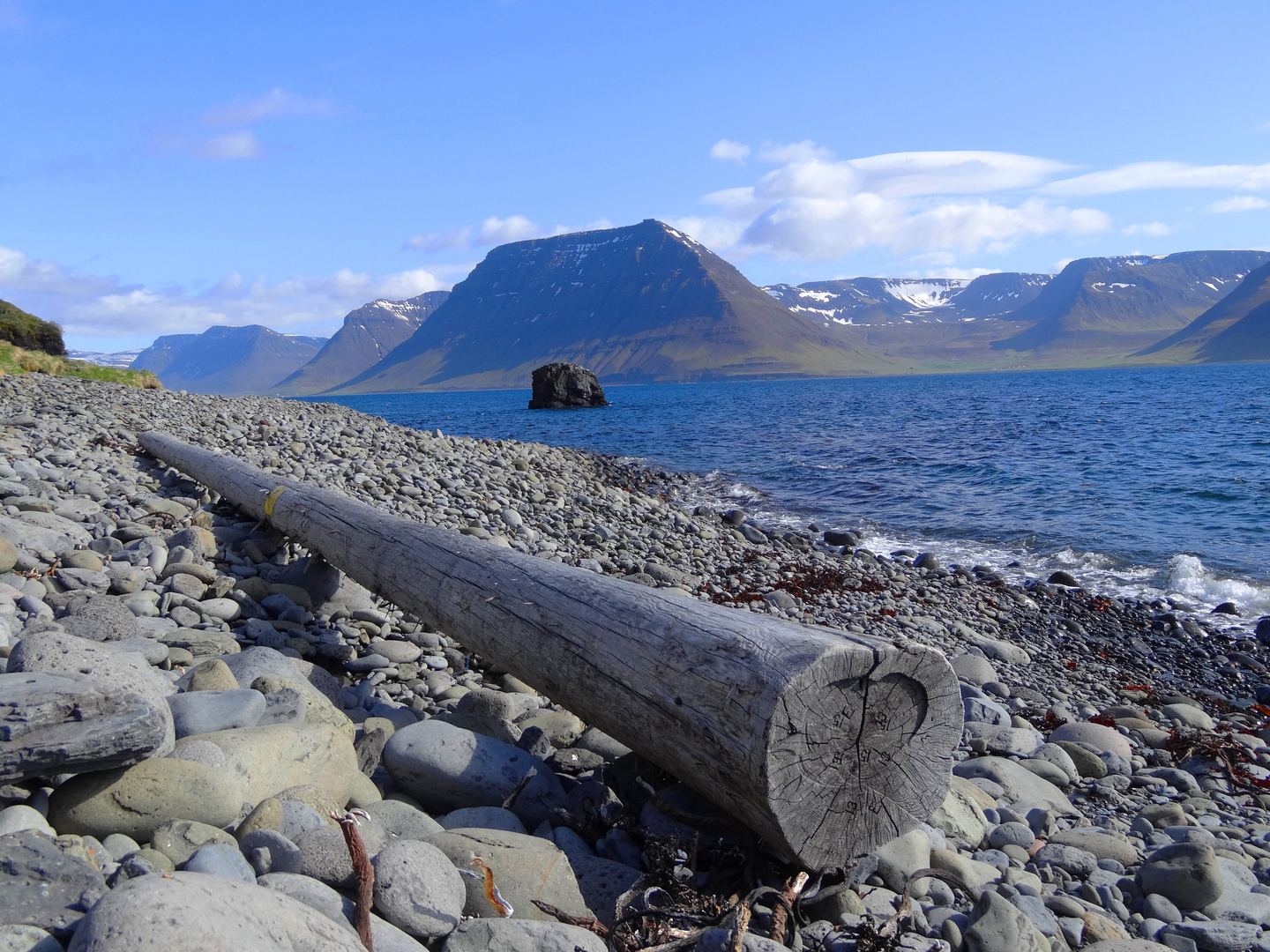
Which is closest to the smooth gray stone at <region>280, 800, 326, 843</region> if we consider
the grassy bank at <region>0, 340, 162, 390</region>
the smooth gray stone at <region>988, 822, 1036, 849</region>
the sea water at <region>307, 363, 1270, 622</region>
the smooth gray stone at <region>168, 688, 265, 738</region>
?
the smooth gray stone at <region>168, 688, 265, 738</region>

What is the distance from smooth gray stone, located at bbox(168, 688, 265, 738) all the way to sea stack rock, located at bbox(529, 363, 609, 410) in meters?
69.9

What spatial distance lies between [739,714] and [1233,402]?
6408cm

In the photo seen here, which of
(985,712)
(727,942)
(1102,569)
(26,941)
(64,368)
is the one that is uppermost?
(64,368)

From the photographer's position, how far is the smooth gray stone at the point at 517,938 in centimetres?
231

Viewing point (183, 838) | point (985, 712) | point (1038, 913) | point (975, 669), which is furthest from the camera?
point (975, 669)

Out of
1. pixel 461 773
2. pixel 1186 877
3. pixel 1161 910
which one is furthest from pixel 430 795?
pixel 1186 877

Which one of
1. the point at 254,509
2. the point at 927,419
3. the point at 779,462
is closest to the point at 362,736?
the point at 254,509

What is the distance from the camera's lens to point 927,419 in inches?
1786

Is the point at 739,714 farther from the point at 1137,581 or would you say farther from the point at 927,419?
the point at 927,419

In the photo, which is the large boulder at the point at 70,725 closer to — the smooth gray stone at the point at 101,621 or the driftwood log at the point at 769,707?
the driftwood log at the point at 769,707

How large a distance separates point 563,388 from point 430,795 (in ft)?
233

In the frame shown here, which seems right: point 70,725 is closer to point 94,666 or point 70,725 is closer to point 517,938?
point 94,666

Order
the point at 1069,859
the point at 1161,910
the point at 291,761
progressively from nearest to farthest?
the point at 291,761, the point at 1161,910, the point at 1069,859

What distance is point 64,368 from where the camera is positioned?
81.2 feet
